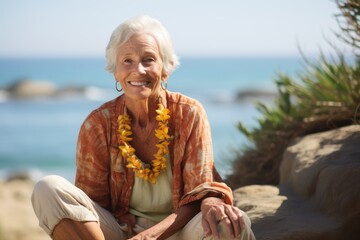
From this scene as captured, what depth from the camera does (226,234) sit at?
3.13m

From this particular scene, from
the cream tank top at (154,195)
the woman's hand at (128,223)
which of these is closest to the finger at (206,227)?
the cream tank top at (154,195)

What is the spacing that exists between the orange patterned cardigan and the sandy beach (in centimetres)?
266

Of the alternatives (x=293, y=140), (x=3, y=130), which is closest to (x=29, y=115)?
(x=3, y=130)

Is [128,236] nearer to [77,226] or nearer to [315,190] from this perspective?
[77,226]

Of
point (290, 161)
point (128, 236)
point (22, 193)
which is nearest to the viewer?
point (128, 236)

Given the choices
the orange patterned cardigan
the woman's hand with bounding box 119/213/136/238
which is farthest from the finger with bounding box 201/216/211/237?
the woman's hand with bounding box 119/213/136/238

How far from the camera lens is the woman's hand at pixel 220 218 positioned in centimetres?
311

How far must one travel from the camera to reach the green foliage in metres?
5.48

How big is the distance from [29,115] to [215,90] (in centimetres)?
1324

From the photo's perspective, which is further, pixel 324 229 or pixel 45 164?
pixel 45 164

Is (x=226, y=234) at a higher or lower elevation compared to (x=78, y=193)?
lower

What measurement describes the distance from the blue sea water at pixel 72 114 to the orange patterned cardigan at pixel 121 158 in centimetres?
263

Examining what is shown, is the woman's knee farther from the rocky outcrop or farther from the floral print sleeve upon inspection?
the rocky outcrop

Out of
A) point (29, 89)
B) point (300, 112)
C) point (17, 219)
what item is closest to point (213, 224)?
point (300, 112)
